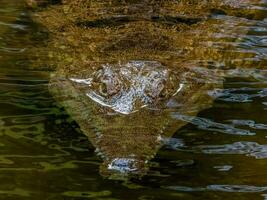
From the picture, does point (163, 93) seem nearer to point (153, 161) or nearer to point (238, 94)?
point (238, 94)

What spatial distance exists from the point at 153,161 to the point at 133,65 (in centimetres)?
155

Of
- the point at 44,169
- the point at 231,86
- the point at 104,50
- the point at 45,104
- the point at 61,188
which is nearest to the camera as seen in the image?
the point at 61,188

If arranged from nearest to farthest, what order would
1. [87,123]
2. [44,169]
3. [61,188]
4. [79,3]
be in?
[61,188] < [44,169] < [87,123] < [79,3]

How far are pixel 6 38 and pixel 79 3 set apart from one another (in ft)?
4.81

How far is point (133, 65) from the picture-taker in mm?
5770

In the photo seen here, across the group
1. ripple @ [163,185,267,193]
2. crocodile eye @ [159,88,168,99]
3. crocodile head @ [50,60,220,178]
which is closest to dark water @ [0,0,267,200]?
ripple @ [163,185,267,193]

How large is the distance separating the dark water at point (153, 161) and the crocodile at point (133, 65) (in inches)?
4.3

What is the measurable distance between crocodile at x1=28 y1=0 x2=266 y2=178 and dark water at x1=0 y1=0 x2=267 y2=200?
11cm

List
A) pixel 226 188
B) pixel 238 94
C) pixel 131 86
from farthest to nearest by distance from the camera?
pixel 238 94 → pixel 131 86 → pixel 226 188

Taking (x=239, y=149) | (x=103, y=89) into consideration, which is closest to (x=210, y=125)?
(x=239, y=149)

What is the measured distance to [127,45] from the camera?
661cm

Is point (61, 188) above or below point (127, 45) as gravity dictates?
below

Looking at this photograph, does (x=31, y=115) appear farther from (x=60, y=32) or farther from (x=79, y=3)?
(x=79, y=3)

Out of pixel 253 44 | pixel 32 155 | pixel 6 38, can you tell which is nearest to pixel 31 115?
pixel 32 155
